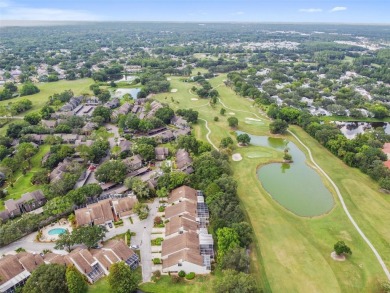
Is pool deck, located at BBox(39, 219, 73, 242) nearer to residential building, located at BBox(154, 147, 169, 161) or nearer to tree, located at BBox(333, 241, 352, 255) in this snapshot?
residential building, located at BBox(154, 147, 169, 161)

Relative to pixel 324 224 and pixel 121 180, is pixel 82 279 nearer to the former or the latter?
pixel 121 180

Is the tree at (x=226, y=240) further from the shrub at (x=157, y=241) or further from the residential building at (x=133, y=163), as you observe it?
the residential building at (x=133, y=163)

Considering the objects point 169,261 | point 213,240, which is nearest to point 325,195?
point 213,240

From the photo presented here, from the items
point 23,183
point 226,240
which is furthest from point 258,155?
point 23,183

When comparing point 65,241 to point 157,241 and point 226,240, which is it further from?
point 226,240

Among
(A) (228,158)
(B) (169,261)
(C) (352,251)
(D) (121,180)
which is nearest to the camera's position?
(B) (169,261)

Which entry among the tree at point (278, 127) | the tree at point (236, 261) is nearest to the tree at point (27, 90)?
the tree at point (278, 127)
